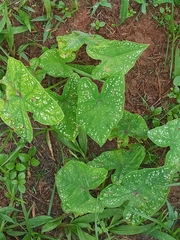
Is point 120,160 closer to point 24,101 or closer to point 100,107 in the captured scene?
point 100,107

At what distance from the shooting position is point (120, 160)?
2.32m

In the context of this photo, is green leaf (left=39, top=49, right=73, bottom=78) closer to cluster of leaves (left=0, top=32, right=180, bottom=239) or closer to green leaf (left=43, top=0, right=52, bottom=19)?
cluster of leaves (left=0, top=32, right=180, bottom=239)

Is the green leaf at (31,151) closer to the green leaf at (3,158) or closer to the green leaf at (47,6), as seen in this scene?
the green leaf at (3,158)

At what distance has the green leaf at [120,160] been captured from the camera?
90.4 inches

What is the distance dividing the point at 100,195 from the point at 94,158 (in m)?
0.22

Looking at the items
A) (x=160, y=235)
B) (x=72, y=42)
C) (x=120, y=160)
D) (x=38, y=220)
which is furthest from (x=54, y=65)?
(x=160, y=235)

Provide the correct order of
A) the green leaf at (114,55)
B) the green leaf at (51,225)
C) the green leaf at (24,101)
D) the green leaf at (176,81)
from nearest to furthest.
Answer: the green leaf at (24,101), the green leaf at (114,55), the green leaf at (51,225), the green leaf at (176,81)

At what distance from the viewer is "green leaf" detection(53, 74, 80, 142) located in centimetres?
223

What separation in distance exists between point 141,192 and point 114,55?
2.38ft

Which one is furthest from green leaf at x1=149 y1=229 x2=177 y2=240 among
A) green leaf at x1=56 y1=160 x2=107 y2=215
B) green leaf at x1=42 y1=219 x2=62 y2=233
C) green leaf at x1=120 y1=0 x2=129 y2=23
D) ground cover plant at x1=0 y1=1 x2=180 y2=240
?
green leaf at x1=120 y1=0 x2=129 y2=23

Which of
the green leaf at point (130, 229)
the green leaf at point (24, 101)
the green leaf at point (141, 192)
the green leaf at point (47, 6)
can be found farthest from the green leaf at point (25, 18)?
the green leaf at point (130, 229)

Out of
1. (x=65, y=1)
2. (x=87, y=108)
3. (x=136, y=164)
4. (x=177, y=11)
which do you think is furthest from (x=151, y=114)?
(x=65, y=1)

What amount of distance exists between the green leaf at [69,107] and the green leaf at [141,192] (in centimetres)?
36

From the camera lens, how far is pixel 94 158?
235 centimetres
